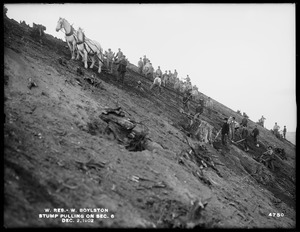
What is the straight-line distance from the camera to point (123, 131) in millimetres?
8500

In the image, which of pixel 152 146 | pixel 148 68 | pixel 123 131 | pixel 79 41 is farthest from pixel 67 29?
pixel 148 68

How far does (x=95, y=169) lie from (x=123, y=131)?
246cm

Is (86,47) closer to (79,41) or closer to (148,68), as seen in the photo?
(79,41)

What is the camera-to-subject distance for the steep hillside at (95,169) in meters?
4.93

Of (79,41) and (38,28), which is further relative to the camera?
(38,28)

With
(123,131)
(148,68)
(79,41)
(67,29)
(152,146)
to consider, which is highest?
(148,68)

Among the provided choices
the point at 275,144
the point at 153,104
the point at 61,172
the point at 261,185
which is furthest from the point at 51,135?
the point at 275,144

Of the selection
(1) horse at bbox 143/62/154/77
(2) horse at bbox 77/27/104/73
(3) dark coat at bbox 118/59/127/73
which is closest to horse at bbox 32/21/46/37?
(2) horse at bbox 77/27/104/73

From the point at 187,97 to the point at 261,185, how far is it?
7.74m

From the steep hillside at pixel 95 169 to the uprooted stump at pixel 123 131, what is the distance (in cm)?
Answer: 8

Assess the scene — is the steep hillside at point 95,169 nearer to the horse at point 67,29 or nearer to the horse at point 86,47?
the horse at point 86,47

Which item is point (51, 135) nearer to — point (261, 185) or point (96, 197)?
point (96, 197)

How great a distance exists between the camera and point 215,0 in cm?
637

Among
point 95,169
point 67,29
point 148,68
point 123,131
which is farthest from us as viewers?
point 148,68
